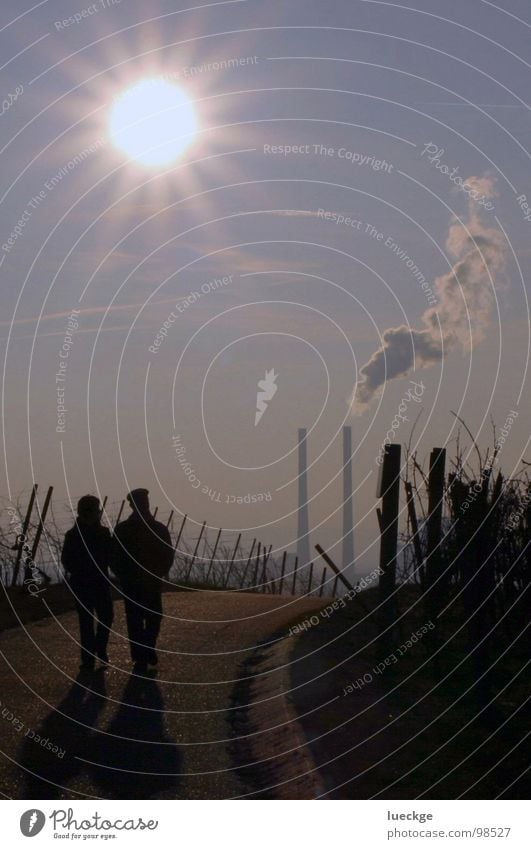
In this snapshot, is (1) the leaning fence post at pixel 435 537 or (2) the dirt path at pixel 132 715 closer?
(2) the dirt path at pixel 132 715

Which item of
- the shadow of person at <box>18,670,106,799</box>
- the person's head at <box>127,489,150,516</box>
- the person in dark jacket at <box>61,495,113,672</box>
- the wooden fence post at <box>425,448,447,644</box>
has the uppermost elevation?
the wooden fence post at <box>425,448,447,644</box>

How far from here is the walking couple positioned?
15.1 m

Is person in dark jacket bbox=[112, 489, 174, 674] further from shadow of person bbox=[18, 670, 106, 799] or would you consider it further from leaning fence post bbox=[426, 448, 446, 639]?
leaning fence post bbox=[426, 448, 446, 639]

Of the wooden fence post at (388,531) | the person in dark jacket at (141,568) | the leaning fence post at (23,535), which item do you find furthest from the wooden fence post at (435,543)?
the leaning fence post at (23,535)

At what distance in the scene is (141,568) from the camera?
50.1 ft

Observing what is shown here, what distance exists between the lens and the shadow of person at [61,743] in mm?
9430

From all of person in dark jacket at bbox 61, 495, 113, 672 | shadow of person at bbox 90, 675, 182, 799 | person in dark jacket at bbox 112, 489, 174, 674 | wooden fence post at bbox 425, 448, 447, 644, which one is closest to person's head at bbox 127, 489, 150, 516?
person in dark jacket at bbox 112, 489, 174, 674

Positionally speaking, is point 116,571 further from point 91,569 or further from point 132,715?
point 132,715

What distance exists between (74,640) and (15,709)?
5.15 metres

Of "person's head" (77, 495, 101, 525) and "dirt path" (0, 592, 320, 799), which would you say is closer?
"dirt path" (0, 592, 320, 799)

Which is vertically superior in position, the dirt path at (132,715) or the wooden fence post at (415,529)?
the wooden fence post at (415,529)

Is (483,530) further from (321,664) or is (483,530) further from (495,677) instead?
(321,664)

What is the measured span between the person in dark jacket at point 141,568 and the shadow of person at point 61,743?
147cm

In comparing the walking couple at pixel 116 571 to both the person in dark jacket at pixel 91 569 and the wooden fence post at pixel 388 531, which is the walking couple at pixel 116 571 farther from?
the wooden fence post at pixel 388 531
